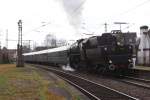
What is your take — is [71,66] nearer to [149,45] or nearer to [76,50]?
[76,50]

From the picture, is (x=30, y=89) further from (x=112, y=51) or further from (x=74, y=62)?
(x=74, y=62)

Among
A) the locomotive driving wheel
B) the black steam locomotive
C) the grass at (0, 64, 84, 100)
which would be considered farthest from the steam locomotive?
the locomotive driving wheel

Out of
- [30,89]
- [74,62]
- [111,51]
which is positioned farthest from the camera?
[74,62]

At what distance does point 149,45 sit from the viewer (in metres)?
49.4

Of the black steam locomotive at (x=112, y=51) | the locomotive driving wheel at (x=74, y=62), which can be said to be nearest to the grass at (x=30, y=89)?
the black steam locomotive at (x=112, y=51)

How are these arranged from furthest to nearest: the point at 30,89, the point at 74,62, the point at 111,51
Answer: the point at 74,62, the point at 111,51, the point at 30,89

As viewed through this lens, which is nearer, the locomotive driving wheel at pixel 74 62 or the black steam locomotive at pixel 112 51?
the black steam locomotive at pixel 112 51

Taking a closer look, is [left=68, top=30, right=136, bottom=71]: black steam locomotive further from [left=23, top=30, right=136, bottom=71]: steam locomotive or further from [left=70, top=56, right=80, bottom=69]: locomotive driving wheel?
[left=70, top=56, right=80, bottom=69]: locomotive driving wheel

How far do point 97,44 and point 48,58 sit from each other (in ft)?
111

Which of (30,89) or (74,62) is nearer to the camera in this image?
(30,89)

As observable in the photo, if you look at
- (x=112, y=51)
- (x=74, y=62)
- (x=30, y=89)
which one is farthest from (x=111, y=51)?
(x=74, y=62)

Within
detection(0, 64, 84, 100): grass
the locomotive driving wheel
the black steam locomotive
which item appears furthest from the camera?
the locomotive driving wheel

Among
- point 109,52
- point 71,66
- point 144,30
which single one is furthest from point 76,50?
point 144,30

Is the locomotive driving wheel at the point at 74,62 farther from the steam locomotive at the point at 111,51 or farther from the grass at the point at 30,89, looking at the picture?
the grass at the point at 30,89
